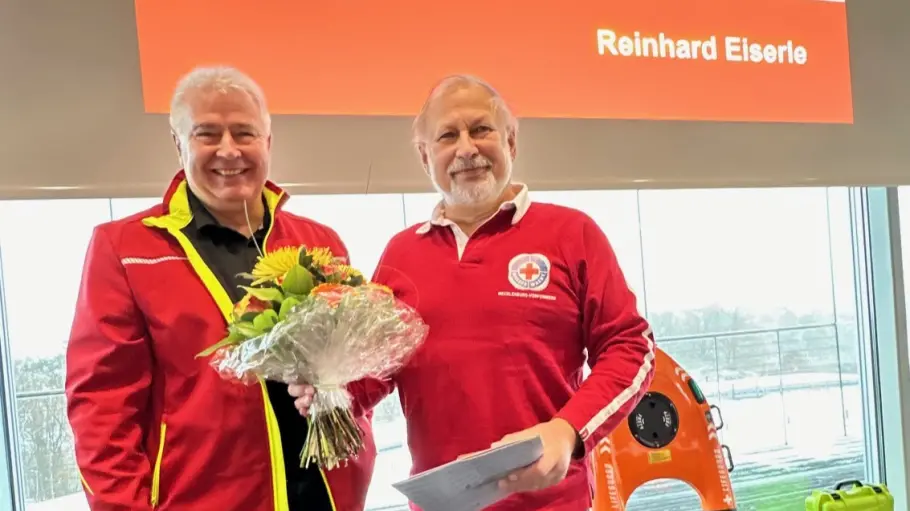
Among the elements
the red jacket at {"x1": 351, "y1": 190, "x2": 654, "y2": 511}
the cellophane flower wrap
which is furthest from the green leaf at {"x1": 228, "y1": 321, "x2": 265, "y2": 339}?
the red jacket at {"x1": 351, "y1": 190, "x2": 654, "y2": 511}

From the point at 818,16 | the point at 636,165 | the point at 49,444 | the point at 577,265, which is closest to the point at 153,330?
the point at 577,265

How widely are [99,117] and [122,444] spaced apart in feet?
4.05

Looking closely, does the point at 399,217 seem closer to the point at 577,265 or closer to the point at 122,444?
the point at 577,265

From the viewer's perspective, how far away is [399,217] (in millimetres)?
2986

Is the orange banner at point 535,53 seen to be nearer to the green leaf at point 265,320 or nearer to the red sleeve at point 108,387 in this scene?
the red sleeve at point 108,387

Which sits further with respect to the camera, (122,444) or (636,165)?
(636,165)

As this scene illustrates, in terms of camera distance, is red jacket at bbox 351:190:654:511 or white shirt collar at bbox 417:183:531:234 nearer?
red jacket at bbox 351:190:654:511

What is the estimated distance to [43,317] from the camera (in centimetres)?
261

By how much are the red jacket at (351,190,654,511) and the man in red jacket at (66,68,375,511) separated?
0.26 meters

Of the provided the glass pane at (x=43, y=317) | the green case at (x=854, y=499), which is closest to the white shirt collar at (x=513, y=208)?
the glass pane at (x=43, y=317)

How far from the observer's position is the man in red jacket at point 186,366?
4.97 ft

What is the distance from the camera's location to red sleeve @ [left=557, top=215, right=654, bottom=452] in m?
1.50

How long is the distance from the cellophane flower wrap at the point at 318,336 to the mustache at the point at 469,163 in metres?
0.35

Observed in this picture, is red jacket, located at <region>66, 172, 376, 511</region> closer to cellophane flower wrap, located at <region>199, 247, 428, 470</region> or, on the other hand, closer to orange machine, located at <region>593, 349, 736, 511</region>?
cellophane flower wrap, located at <region>199, 247, 428, 470</region>
